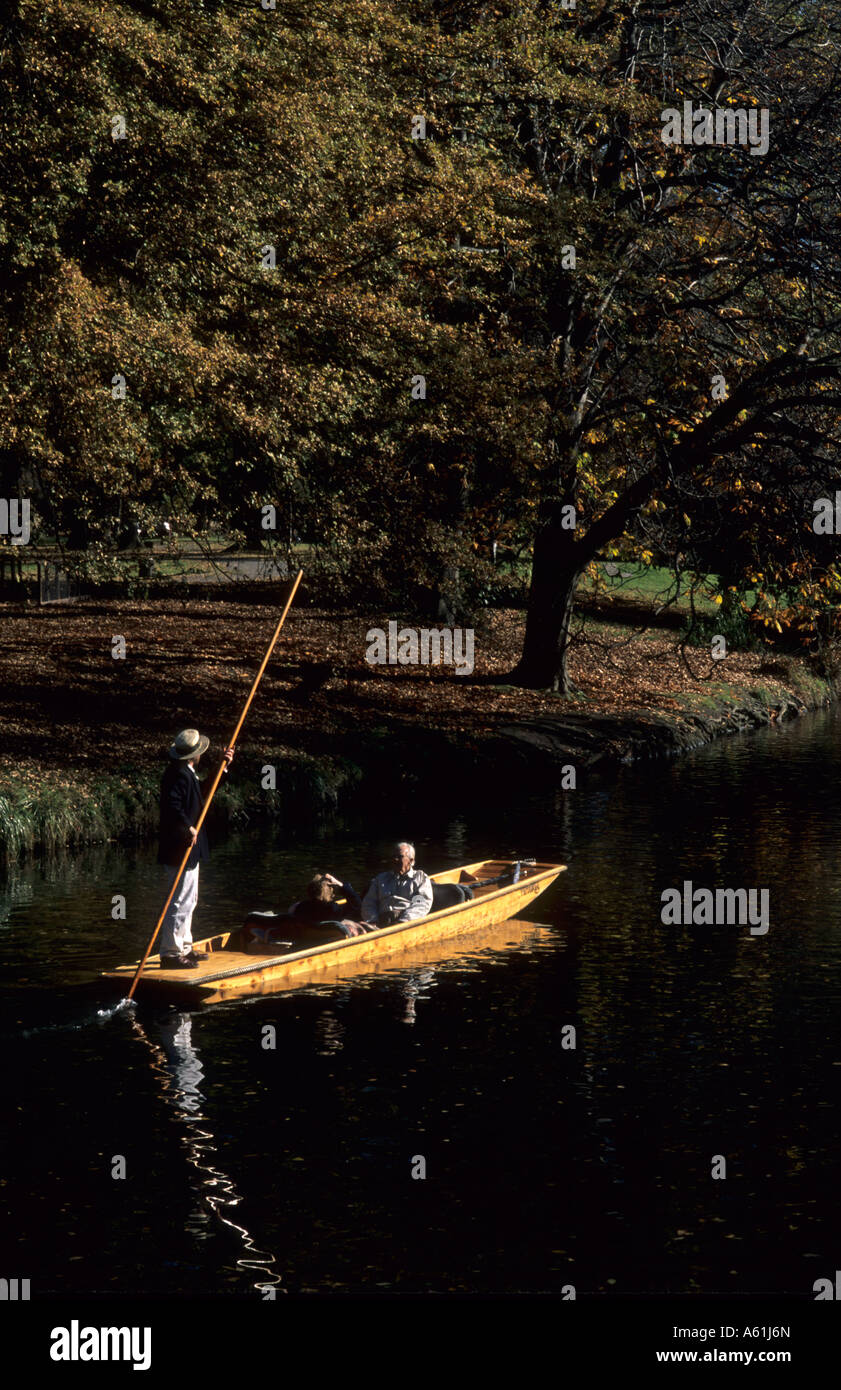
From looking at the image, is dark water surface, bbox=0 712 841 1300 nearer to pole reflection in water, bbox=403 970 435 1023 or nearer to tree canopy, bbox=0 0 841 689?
pole reflection in water, bbox=403 970 435 1023

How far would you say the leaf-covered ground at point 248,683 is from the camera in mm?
26078

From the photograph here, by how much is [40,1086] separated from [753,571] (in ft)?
62.7

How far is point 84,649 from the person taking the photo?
1291 inches

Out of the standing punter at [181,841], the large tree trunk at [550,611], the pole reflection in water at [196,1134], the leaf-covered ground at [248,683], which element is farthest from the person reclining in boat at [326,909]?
the large tree trunk at [550,611]

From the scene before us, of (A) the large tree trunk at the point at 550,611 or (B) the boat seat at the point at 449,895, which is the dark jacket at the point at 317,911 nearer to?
(B) the boat seat at the point at 449,895

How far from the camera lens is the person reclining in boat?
15.8m

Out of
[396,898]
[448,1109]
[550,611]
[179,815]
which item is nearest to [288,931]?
[396,898]

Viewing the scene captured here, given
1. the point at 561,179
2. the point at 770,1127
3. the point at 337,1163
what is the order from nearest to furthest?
the point at 337,1163 < the point at 770,1127 < the point at 561,179

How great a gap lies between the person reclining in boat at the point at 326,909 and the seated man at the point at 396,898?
0.15 metres

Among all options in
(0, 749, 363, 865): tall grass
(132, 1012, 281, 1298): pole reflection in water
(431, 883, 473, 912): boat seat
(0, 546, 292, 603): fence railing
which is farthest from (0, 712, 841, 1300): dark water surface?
(0, 546, 292, 603): fence railing

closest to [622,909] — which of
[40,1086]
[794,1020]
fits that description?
[794,1020]

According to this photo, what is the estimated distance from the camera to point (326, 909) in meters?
15.9

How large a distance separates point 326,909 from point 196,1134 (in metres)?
4.94
